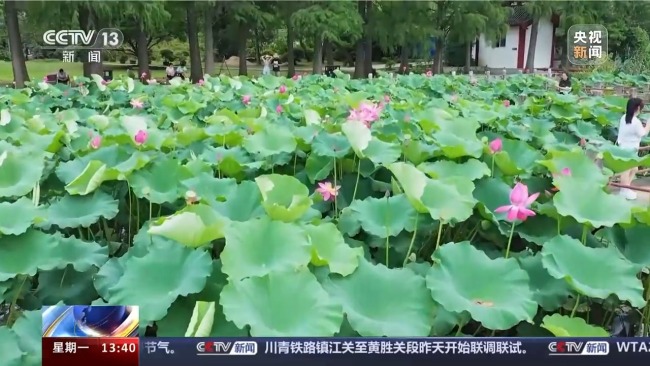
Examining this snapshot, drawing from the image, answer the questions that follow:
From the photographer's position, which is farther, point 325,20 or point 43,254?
point 325,20

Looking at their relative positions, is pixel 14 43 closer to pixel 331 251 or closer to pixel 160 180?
pixel 160 180

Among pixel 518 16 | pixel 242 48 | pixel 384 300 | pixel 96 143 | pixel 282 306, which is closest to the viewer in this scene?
Result: pixel 282 306

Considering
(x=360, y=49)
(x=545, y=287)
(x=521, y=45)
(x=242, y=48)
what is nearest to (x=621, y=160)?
(x=545, y=287)

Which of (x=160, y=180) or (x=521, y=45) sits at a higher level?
(x=160, y=180)

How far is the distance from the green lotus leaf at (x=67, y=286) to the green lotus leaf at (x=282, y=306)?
514 millimetres

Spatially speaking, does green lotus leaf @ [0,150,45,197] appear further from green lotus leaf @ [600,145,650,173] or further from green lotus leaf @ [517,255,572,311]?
green lotus leaf @ [600,145,650,173]

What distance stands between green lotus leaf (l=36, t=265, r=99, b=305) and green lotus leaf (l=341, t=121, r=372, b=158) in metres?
0.80

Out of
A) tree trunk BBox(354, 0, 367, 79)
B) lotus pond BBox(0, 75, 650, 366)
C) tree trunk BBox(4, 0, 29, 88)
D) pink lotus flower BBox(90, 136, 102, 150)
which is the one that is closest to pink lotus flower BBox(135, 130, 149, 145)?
lotus pond BBox(0, 75, 650, 366)

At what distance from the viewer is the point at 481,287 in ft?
4.32

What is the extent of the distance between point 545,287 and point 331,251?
435mm

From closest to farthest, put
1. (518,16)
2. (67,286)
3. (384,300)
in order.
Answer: (384,300), (67,286), (518,16)

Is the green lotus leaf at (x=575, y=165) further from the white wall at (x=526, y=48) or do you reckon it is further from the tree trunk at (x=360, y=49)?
the white wall at (x=526, y=48)

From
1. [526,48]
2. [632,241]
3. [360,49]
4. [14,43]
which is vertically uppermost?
[632,241]

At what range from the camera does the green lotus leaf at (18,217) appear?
1.47m
